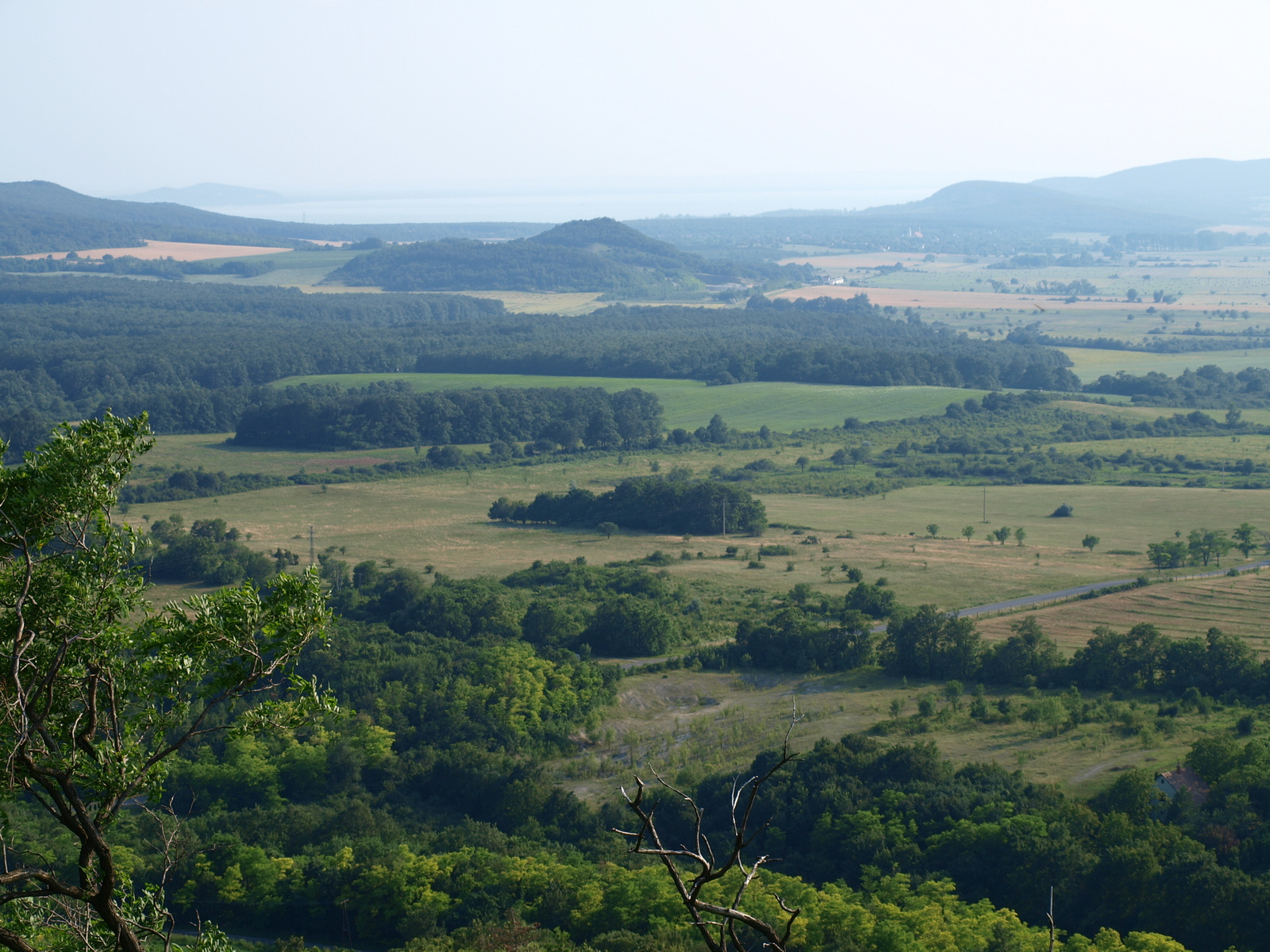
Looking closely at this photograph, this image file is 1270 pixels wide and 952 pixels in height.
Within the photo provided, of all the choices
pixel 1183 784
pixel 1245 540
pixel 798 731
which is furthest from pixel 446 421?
pixel 1183 784

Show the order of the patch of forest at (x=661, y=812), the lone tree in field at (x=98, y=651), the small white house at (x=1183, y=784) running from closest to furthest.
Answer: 1. the lone tree in field at (x=98, y=651)
2. the patch of forest at (x=661, y=812)
3. the small white house at (x=1183, y=784)

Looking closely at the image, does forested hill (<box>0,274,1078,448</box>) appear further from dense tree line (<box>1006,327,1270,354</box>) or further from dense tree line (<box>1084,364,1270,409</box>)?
dense tree line (<box>1006,327,1270,354</box>)

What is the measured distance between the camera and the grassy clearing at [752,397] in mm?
122312

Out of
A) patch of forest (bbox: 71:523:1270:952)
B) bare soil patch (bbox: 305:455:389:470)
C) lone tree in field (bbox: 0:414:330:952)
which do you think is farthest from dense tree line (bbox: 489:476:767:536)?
lone tree in field (bbox: 0:414:330:952)

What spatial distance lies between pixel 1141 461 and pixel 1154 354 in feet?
224

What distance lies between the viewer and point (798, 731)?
40031 mm

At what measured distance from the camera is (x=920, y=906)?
27828 mm

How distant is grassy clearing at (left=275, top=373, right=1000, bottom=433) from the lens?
122312mm

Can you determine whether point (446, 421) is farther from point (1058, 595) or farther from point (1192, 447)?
point (1058, 595)

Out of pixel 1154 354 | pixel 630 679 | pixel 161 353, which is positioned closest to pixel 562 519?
pixel 630 679

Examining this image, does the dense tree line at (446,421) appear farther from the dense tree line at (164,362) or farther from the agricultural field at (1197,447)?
the agricultural field at (1197,447)

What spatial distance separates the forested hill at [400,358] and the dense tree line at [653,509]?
51.7 meters

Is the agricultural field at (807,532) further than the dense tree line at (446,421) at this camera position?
No

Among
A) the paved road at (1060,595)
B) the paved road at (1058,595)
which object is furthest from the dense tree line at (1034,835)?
the paved road at (1060,595)
